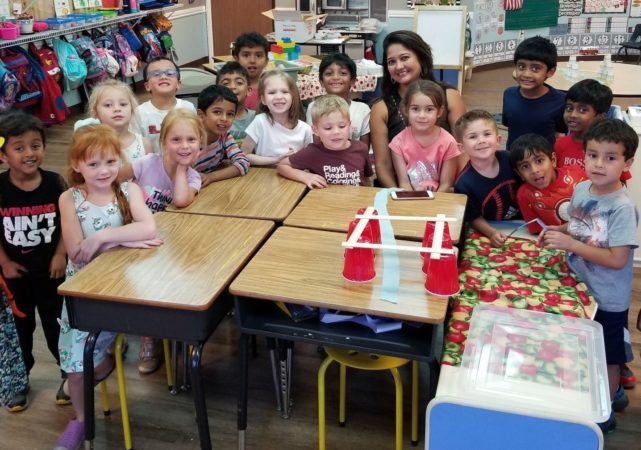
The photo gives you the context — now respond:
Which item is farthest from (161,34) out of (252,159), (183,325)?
(183,325)

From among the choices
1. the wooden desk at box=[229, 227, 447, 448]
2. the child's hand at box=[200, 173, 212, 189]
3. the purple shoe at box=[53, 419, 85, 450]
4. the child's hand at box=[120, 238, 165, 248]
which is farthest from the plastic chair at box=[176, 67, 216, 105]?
the wooden desk at box=[229, 227, 447, 448]

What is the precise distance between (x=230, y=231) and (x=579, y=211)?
3.62ft

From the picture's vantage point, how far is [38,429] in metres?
2.27

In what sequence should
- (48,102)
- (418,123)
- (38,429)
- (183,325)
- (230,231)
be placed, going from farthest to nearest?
(48,102)
(418,123)
(38,429)
(230,231)
(183,325)

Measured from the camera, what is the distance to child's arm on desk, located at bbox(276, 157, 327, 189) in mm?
2514

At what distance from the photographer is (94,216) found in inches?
80.9

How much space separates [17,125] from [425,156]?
60.5 inches

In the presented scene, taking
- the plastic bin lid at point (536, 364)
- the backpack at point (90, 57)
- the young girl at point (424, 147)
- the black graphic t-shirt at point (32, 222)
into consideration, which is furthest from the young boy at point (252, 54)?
the backpack at point (90, 57)

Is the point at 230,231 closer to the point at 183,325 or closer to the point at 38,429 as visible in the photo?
the point at 183,325

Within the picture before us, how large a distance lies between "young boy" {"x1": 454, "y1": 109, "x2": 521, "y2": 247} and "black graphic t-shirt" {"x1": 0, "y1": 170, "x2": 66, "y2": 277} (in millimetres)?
1470

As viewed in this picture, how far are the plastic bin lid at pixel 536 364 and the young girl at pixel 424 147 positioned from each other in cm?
96

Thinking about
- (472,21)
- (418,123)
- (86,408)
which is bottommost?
(86,408)

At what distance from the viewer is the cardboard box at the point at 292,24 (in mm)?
6270

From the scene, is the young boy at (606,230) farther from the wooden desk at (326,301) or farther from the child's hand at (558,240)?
the wooden desk at (326,301)
